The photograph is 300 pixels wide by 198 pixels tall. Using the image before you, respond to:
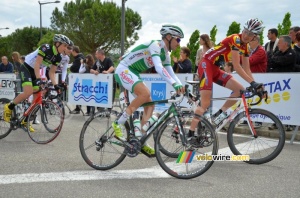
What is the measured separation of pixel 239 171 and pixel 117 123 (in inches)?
69.2

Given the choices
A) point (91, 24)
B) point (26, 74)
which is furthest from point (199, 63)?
point (91, 24)

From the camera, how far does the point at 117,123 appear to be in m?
5.32

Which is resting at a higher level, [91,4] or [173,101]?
[91,4]

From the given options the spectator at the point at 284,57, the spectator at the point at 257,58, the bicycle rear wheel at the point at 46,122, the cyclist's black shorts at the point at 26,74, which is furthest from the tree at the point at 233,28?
the bicycle rear wheel at the point at 46,122

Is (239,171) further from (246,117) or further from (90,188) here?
(90,188)

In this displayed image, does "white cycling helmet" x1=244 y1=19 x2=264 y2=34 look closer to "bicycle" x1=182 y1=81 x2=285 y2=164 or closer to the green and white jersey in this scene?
"bicycle" x1=182 y1=81 x2=285 y2=164

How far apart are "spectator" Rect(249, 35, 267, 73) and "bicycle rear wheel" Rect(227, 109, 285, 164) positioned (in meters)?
3.10

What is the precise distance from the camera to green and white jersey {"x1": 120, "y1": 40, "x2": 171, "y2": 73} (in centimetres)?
515

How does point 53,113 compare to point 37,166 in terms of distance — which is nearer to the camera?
point 37,166

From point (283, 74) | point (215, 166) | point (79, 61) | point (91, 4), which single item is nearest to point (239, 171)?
point (215, 166)

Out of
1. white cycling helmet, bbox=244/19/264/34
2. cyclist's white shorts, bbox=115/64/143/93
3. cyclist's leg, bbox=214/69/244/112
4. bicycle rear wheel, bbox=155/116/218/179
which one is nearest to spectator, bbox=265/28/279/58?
cyclist's leg, bbox=214/69/244/112

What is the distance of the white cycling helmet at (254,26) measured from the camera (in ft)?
19.0

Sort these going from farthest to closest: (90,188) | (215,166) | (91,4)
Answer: (91,4), (215,166), (90,188)

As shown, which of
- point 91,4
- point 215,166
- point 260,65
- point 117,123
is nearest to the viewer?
point 117,123
